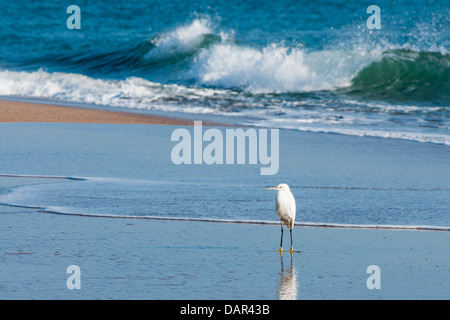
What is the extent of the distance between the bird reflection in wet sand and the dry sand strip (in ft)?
25.1

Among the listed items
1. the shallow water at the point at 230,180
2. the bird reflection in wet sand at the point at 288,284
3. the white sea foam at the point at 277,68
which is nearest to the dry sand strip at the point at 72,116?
the shallow water at the point at 230,180

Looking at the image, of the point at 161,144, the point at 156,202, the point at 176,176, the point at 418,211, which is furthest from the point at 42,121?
the point at 418,211

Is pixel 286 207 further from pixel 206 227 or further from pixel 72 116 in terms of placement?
pixel 72 116

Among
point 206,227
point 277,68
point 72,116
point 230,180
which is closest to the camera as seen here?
point 206,227

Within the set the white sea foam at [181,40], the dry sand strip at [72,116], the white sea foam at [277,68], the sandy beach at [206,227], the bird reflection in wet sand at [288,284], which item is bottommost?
the bird reflection in wet sand at [288,284]

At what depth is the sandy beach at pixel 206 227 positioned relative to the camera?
13.0 feet

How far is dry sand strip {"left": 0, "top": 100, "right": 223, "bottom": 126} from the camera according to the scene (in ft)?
39.7

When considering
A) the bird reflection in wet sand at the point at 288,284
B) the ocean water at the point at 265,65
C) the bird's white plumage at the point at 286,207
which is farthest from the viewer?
the ocean water at the point at 265,65

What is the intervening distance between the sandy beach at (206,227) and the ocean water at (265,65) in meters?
3.02

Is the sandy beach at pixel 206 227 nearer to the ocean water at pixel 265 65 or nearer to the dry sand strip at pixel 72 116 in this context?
the dry sand strip at pixel 72 116

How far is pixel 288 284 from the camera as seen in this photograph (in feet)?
13.1

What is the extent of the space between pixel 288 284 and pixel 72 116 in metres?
9.32

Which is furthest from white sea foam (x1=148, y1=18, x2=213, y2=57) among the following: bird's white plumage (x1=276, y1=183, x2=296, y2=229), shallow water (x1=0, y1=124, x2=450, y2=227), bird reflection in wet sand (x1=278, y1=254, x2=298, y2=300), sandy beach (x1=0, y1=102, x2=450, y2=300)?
bird reflection in wet sand (x1=278, y1=254, x2=298, y2=300)

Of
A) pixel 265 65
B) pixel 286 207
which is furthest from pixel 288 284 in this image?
pixel 265 65
